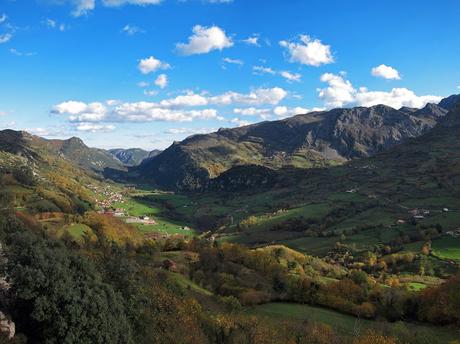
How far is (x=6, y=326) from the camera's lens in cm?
4619

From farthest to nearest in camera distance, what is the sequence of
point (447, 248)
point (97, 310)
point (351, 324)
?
point (447, 248) < point (351, 324) < point (97, 310)

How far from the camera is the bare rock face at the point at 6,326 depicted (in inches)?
1801

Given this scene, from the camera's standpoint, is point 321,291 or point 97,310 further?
point 321,291

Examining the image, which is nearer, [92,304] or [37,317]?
[37,317]

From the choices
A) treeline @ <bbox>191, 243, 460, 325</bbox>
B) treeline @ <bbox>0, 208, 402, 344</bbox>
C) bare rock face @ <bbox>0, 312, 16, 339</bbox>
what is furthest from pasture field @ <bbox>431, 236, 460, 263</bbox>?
bare rock face @ <bbox>0, 312, 16, 339</bbox>

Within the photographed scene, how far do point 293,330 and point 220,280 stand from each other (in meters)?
49.4

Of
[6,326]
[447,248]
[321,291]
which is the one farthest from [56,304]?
[447,248]

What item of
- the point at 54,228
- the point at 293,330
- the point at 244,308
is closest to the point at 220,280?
the point at 244,308

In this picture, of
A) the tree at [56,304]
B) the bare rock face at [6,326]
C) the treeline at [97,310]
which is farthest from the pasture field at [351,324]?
the bare rock face at [6,326]

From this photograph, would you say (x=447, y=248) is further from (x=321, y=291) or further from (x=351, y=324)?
(x=351, y=324)

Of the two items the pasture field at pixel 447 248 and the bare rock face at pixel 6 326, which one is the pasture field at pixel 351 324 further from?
the pasture field at pixel 447 248

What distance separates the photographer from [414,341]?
3238 inches

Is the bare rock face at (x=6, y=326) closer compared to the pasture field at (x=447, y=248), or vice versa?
the bare rock face at (x=6, y=326)

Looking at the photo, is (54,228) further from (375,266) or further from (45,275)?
(45,275)
